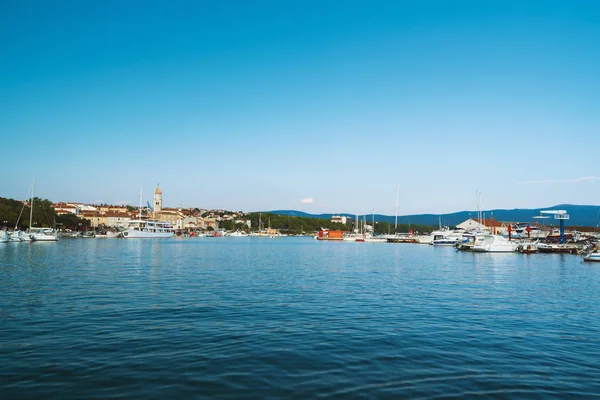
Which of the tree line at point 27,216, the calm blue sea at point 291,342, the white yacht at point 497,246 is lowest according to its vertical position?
the calm blue sea at point 291,342

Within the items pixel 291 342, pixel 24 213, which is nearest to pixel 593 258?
pixel 291 342

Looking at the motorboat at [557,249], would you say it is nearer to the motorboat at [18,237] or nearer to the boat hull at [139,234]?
the motorboat at [18,237]

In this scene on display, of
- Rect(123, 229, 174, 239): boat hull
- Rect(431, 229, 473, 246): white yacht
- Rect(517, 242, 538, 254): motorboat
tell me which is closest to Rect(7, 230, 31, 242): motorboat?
Rect(123, 229, 174, 239): boat hull

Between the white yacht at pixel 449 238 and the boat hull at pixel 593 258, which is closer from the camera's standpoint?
the boat hull at pixel 593 258

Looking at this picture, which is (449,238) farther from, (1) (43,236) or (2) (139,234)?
(1) (43,236)

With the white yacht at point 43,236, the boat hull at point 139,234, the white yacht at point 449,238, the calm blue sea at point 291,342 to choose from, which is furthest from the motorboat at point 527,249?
the boat hull at point 139,234

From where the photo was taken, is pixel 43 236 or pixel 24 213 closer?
pixel 43 236

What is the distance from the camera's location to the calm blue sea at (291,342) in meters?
9.69

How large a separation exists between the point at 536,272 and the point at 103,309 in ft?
116

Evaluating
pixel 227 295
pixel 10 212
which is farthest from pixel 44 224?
pixel 227 295

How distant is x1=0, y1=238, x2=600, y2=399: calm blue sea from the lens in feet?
31.8

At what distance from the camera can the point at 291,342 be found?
1341 centimetres

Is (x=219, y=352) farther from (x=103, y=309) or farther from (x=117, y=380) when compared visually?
(x=103, y=309)

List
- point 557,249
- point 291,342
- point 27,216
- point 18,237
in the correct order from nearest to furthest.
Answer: point 291,342 → point 557,249 → point 18,237 → point 27,216
